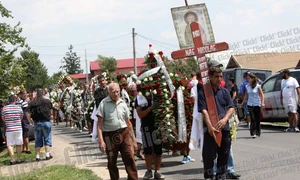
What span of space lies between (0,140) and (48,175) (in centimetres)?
810

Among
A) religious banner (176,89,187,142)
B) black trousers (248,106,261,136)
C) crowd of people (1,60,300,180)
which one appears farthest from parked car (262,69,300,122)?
religious banner (176,89,187,142)

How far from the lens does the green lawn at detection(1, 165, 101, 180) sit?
29.7 ft

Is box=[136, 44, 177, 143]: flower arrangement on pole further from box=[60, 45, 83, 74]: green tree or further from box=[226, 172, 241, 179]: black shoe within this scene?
box=[60, 45, 83, 74]: green tree

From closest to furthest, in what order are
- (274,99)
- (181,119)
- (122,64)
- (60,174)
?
(181,119), (60,174), (274,99), (122,64)

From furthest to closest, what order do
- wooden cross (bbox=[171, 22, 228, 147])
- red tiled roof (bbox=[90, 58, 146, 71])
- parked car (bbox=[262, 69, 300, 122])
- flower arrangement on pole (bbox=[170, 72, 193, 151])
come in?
red tiled roof (bbox=[90, 58, 146, 71]) < parked car (bbox=[262, 69, 300, 122]) < flower arrangement on pole (bbox=[170, 72, 193, 151]) < wooden cross (bbox=[171, 22, 228, 147])

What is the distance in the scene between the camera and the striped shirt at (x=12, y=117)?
12.7 meters

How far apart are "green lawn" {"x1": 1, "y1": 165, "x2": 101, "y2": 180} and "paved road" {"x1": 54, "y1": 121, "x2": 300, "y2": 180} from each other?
847 millimetres

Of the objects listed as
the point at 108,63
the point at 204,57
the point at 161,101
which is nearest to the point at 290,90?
the point at 161,101

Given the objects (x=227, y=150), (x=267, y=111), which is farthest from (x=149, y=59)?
(x=267, y=111)

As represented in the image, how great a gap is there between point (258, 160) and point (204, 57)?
347 cm

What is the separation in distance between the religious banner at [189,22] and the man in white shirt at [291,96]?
7.71 meters

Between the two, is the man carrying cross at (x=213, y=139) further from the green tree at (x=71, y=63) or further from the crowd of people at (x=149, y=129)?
the green tree at (x=71, y=63)

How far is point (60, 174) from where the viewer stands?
9.43 meters

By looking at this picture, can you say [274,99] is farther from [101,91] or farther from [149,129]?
[149,129]
